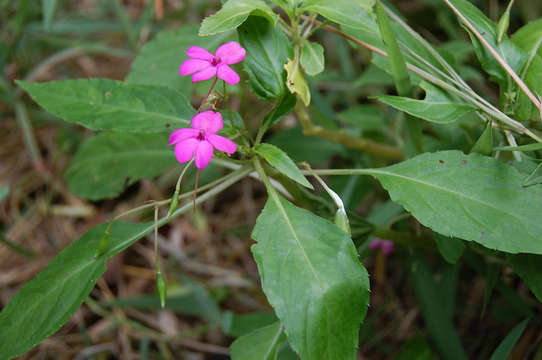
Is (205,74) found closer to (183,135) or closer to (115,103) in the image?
(183,135)

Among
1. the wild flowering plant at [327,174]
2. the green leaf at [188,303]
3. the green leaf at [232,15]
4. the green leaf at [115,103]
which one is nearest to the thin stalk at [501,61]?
the wild flowering plant at [327,174]

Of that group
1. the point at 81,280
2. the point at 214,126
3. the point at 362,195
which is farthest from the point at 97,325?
the point at 214,126

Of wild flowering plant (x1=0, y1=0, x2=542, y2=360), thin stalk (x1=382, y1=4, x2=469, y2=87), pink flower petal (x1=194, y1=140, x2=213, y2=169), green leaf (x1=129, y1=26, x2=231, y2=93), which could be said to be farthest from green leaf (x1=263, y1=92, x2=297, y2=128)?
green leaf (x1=129, y1=26, x2=231, y2=93)

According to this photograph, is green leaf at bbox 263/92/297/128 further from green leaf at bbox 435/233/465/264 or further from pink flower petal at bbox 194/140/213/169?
green leaf at bbox 435/233/465/264

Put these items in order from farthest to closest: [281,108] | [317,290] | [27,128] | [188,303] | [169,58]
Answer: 1. [27,128]
2. [188,303]
3. [169,58]
4. [281,108]
5. [317,290]

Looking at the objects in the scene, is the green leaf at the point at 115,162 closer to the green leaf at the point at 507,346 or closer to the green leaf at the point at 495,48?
the green leaf at the point at 495,48

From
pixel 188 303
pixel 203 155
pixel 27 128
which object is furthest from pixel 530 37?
pixel 27 128
